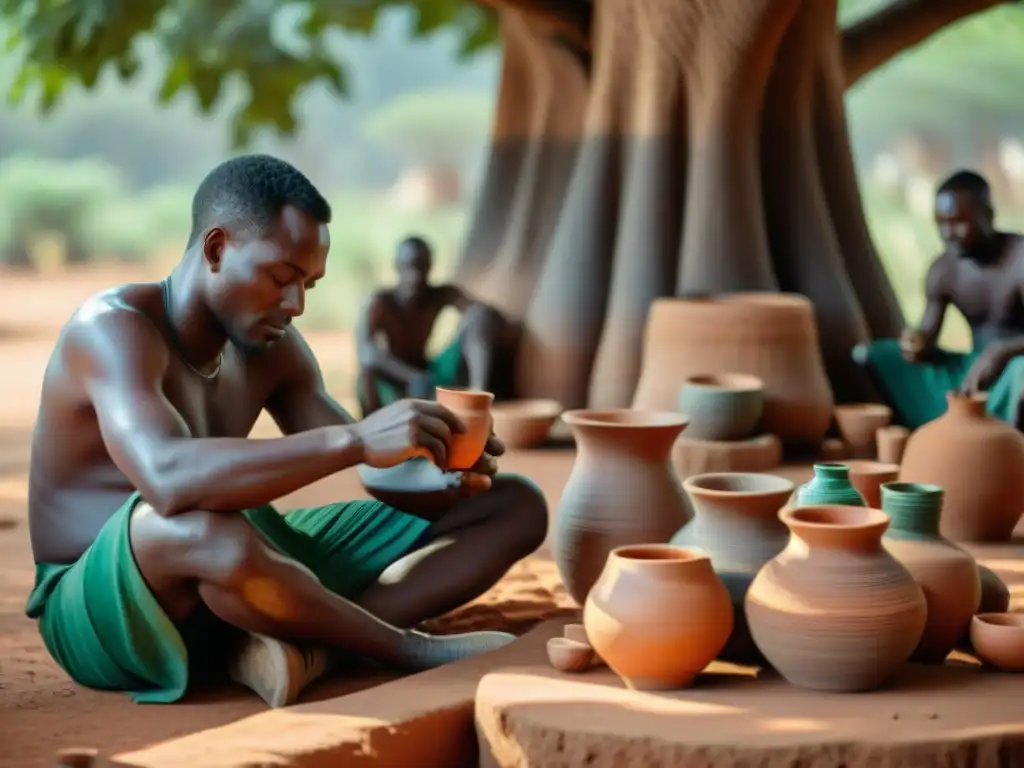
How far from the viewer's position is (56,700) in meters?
3.30

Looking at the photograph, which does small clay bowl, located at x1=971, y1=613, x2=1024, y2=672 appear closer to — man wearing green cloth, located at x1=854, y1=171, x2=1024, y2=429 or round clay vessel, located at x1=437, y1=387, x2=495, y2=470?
round clay vessel, located at x1=437, y1=387, x2=495, y2=470

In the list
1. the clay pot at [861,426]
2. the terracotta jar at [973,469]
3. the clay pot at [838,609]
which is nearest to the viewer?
the clay pot at [838,609]

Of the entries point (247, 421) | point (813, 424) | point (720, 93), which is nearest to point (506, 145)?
point (720, 93)

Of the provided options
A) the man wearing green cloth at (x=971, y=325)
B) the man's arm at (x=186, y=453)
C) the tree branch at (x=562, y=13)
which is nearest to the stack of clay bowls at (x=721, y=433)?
the man wearing green cloth at (x=971, y=325)

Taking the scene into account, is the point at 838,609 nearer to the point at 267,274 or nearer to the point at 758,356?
the point at 267,274

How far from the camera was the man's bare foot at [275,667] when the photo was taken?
3.11m

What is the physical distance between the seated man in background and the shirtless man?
12.3ft

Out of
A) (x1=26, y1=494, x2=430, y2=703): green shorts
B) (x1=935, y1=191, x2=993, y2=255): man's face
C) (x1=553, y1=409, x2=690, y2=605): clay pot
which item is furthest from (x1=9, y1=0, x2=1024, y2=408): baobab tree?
(x1=26, y1=494, x2=430, y2=703): green shorts

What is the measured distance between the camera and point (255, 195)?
3.17m

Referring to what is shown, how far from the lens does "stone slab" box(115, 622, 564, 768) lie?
2.68 meters

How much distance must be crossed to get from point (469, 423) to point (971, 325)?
13.3 ft

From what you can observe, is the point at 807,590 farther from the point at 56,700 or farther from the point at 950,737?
the point at 56,700

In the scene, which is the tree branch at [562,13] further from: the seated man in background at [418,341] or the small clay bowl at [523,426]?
the small clay bowl at [523,426]

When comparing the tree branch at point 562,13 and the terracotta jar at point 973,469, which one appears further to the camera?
the tree branch at point 562,13
